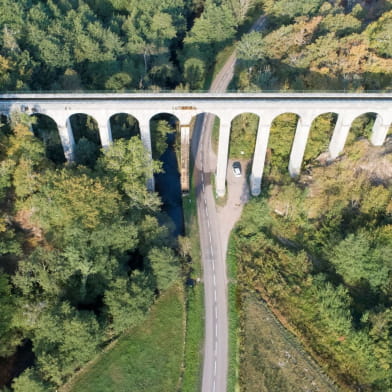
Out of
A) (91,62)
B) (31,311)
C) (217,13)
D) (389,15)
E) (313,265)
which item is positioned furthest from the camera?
(217,13)

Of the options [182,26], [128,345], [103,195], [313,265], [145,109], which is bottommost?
[128,345]

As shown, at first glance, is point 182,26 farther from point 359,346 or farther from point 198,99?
point 359,346

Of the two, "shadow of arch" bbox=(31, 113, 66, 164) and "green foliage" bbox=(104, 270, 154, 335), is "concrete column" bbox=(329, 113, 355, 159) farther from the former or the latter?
"shadow of arch" bbox=(31, 113, 66, 164)

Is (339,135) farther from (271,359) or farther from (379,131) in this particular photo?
(271,359)

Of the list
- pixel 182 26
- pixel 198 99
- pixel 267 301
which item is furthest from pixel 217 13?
pixel 267 301

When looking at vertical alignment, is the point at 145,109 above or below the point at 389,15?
below

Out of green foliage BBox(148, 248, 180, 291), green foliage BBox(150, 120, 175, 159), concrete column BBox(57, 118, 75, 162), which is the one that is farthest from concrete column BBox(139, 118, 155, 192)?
green foliage BBox(148, 248, 180, 291)

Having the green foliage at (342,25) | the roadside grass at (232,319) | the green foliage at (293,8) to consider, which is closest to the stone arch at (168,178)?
the roadside grass at (232,319)
